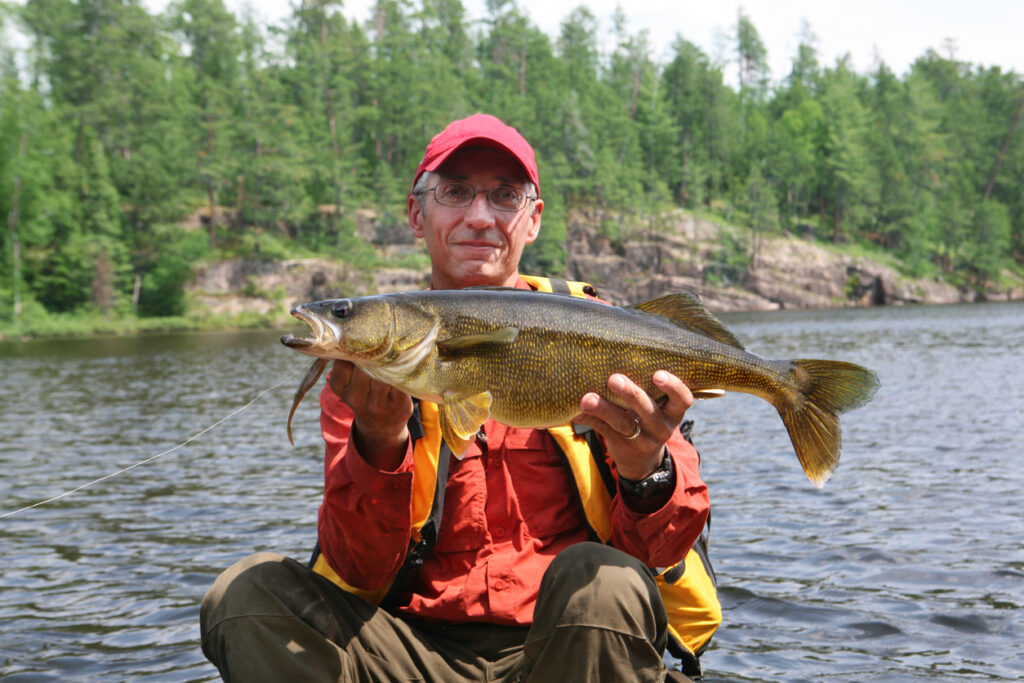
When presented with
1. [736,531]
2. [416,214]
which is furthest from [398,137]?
[416,214]

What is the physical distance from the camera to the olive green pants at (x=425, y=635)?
2.93m

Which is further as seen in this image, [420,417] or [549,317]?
[420,417]

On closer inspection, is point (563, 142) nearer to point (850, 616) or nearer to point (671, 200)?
point (671, 200)

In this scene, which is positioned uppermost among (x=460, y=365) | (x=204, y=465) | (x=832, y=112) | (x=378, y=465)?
(x=832, y=112)

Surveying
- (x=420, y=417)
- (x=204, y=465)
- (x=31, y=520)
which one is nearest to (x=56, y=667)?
(x=420, y=417)

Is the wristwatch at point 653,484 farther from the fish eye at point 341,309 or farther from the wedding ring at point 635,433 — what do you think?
the fish eye at point 341,309

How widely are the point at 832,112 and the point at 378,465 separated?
86.0 meters

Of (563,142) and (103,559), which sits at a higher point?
(563,142)

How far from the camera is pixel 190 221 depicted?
57.9 metres

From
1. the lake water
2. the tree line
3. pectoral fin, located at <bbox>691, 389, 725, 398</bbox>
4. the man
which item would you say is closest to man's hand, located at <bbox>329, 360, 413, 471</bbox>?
the man

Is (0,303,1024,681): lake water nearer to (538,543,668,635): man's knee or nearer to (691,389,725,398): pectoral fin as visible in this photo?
(538,543,668,635): man's knee

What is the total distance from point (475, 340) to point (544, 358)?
0.85ft

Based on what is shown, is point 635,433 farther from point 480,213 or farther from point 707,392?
point 480,213

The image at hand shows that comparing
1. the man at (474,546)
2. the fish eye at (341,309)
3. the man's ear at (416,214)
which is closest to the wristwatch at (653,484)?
the man at (474,546)
